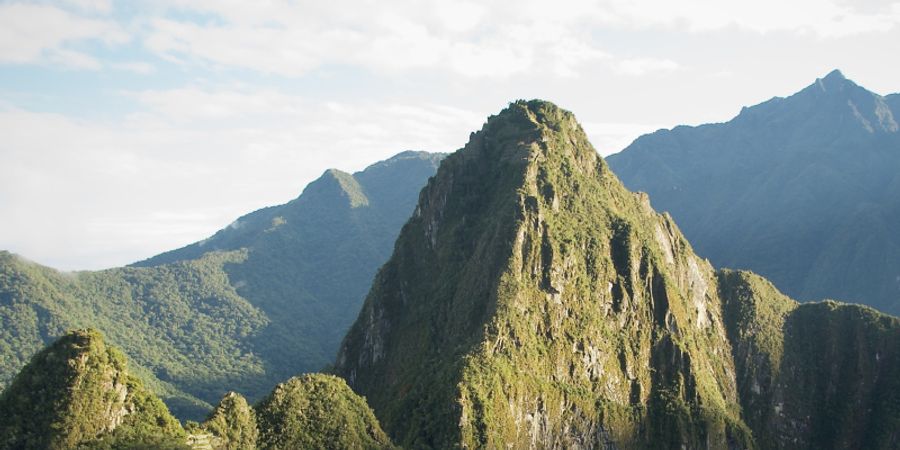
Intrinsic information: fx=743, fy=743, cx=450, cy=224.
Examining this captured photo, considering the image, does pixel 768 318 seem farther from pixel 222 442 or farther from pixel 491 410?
pixel 222 442

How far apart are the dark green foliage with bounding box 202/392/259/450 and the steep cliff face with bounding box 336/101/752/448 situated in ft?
87.1

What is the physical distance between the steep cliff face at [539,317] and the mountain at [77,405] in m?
38.9

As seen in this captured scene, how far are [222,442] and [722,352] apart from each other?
102589 millimetres

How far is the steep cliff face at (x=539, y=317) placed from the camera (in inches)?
3986

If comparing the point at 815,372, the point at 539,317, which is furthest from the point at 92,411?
the point at 815,372

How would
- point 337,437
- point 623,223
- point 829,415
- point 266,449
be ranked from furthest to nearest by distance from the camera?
point 829,415 → point 623,223 → point 337,437 → point 266,449

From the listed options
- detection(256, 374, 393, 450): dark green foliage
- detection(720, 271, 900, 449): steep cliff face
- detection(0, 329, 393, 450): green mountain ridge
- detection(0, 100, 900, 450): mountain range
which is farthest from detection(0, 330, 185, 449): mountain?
detection(720, 271, 900, 449): steep cliff face

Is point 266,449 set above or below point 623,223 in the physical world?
below

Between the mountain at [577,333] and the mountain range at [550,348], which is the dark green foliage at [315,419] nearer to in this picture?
the mountain range at [550,348]

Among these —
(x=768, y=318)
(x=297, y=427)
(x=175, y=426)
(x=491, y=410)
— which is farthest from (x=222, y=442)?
(x=768, y=318)

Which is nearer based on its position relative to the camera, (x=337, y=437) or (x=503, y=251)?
(x=337, y=437)

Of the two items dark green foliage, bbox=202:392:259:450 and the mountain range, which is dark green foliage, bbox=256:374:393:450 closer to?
the mountain range

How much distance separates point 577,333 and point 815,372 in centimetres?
6191

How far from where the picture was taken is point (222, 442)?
69062 mm
